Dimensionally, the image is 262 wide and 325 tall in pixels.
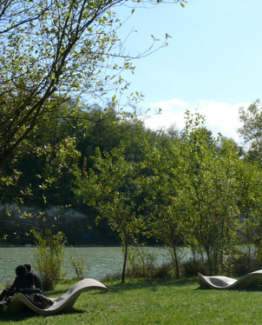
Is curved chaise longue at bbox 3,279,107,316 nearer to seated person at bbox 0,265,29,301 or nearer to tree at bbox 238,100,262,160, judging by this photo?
seated person at bbox 0,265,29,301

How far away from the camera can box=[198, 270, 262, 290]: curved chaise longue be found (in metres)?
10.1

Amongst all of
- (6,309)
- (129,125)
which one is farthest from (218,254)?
Answer: (129,125)

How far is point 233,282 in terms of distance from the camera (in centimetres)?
1056

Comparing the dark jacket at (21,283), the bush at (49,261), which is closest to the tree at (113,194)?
the bush at (49,261)

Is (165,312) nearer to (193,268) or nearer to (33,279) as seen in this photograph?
(33,279)

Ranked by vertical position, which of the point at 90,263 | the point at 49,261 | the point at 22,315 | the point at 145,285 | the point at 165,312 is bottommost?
the point at 90,263

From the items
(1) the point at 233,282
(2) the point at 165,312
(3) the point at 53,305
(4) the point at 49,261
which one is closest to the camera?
(2) the point at 165,312

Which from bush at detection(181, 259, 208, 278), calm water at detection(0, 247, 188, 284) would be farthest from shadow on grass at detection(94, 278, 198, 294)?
calm water at detection(0, 247, 188, 284)

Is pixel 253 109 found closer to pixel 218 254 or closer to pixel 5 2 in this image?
pixel 218 254

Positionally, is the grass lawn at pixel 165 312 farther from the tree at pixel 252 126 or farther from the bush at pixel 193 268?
the tree at pixel 252 126

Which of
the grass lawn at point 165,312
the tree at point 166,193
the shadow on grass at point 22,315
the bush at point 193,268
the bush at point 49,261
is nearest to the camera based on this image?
the grass lawn at point 165,312

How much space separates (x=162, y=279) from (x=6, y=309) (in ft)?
27.5

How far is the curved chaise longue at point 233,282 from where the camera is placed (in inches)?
397

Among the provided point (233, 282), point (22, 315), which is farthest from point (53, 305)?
point (233, 282)
